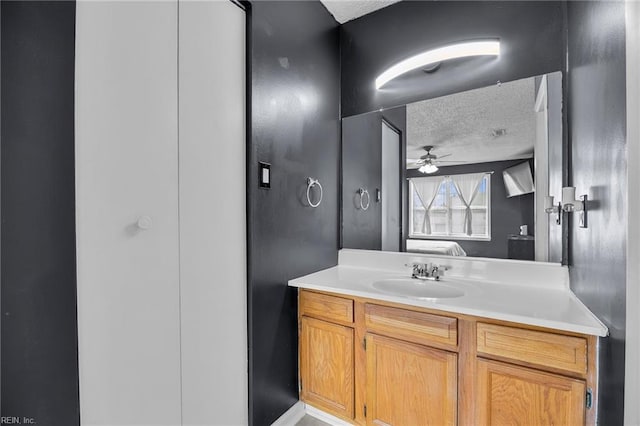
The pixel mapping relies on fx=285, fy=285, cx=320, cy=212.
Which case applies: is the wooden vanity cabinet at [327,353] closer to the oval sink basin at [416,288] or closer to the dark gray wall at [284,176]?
the dark gray wall at [284,176]

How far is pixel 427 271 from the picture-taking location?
5.52 feet

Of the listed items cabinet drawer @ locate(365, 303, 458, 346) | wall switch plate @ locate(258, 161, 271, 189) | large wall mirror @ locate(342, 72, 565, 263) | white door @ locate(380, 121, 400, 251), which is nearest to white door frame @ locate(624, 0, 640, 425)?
cabinet drawer @ locate(365, 303, 458, 346)

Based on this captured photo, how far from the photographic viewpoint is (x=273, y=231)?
1.54 m

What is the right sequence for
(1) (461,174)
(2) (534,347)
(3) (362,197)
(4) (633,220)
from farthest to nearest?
(3) (362,197), (1) (461,174), (2) (534,347), (4) (633,220)

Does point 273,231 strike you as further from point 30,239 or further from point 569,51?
point 569,51

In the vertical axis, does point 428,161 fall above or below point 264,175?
above

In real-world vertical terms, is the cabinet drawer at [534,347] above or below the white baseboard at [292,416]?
Result: above

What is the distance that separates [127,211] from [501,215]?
1.79 metres

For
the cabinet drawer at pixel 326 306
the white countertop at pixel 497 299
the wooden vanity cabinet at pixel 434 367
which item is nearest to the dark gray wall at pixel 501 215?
the white countertop at pixel 497 299

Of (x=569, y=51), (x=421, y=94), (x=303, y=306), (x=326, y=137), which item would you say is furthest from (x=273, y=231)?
(x=569, y=51)

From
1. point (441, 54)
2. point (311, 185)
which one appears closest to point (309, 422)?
point (311, 185)

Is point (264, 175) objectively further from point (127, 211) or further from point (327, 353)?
point (327, 353)

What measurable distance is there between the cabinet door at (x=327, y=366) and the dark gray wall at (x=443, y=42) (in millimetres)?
1486

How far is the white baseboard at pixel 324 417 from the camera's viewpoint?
1.58 m
